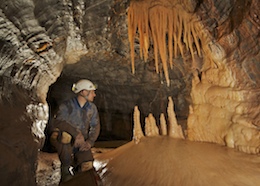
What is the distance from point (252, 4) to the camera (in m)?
3.94

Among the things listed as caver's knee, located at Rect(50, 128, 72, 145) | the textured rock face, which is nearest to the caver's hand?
caver's knee, located at Rect(50, 128, 72, 145)

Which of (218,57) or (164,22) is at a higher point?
(164,22)

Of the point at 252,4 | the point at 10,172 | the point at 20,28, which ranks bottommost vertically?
the point at 10,172

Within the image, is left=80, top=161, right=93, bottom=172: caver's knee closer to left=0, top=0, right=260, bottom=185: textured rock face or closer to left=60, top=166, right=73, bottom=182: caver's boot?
left=60, top=166, right=73, bottom=182: caver's boot

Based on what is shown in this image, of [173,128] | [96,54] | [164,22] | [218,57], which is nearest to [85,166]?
[173,128]

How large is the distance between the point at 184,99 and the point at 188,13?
158 inches

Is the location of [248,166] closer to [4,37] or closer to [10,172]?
[10,172]

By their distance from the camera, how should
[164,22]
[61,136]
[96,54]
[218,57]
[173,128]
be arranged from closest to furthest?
1. [61,136]
2. [218,57]
3. [164,22]
4. [173,128]
5. [96,54]

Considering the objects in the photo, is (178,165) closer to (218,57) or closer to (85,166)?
(85,166)

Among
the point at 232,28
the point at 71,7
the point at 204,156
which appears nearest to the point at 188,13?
the point at 232,28

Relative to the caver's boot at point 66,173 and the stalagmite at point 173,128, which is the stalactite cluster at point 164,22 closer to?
the stalagmite at point 173,128

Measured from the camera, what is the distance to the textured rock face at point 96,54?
9.85ft

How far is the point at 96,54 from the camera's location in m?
6.80

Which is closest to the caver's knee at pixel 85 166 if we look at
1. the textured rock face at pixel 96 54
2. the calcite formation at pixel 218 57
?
the textured rock face at pixel 96 54
